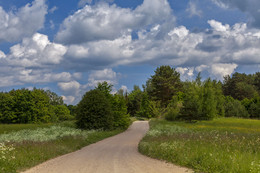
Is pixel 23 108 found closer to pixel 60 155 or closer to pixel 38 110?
pixel 38 110

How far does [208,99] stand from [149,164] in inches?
1683

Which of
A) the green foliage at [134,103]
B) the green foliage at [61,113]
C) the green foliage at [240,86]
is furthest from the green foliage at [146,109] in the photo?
the green foliage at [240,86]

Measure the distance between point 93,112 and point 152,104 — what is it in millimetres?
45291

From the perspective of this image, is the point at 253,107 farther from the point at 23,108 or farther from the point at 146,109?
the point at 23,108

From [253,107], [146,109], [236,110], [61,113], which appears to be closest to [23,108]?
[61,113]

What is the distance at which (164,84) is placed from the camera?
8019 centimetres

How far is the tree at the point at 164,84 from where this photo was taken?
266 ft

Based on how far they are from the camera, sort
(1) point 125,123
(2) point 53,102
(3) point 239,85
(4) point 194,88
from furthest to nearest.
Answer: (2) point 53,102
(3) point 239,85
(4) point 194,88
(1) point 125,123

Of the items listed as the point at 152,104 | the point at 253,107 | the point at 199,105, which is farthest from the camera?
the point at 152,104

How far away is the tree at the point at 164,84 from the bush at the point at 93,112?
50250mm

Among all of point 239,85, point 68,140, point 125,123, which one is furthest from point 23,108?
point 239,85

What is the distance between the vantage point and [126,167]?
1058 cm

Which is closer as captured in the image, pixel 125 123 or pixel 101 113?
pixel 101 113

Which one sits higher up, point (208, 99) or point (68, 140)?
point (208, 99)
